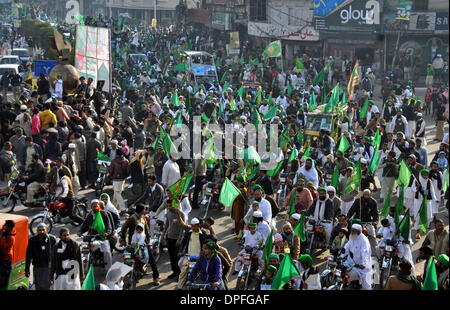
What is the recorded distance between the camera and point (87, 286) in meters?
9.16

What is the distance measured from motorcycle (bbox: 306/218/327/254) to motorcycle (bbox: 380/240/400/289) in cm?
154

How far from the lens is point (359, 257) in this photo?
11.4 m

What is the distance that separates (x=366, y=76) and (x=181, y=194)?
62.1 feet

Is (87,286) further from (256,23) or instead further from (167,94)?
(256,23)

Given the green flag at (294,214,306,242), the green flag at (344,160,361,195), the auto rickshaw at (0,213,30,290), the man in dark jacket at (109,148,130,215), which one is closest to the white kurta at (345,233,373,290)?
the green flag at (294,214,306,242)

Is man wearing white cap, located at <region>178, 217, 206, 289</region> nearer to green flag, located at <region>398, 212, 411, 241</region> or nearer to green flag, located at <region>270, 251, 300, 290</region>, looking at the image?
green flag, located at <region>270, 251, 300, 290</region>

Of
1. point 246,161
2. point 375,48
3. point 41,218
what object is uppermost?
point 375,48

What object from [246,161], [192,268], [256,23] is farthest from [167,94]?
[256,23]

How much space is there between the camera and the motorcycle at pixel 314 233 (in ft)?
43.3

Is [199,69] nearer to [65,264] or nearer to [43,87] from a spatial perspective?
[43,87]

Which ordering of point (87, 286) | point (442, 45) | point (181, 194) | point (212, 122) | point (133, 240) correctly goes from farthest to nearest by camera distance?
point (442, 45), point (212, 122), point (181, 194), point (133, 240), point (87, 286)

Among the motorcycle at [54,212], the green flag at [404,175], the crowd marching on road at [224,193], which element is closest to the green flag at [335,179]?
the crowd marching on road at [224,193]

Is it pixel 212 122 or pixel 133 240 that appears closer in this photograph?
pixel 133 240

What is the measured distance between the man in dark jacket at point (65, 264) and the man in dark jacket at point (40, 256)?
13cm
